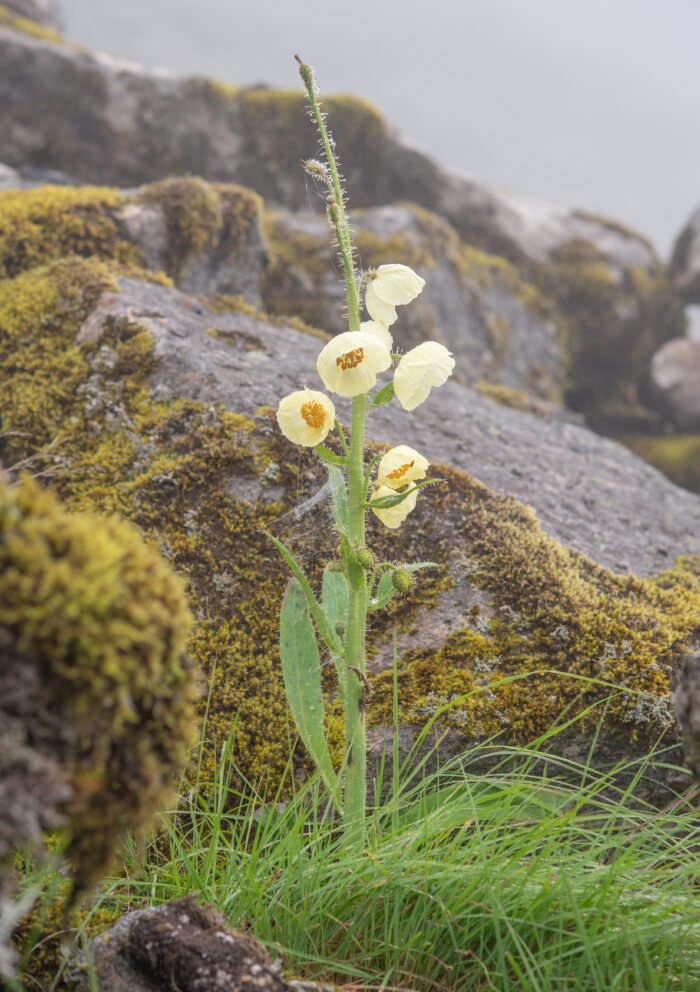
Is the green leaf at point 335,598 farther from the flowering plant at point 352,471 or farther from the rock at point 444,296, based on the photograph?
the rock at point 444,296

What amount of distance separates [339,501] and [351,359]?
0.44 meters

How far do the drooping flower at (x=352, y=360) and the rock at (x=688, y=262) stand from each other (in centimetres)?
1127

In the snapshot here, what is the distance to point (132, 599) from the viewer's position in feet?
3.43

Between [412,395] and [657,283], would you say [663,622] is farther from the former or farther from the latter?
[657,283]

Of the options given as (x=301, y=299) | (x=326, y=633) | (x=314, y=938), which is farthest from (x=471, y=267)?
(x=314, y=938)

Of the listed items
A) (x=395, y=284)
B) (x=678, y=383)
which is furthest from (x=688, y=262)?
(x=395, y=284)

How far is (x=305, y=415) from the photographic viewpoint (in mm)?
1927

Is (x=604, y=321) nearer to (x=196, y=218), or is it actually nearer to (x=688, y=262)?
(x=688, y=262)

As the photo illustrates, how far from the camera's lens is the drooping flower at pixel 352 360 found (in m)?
1.79

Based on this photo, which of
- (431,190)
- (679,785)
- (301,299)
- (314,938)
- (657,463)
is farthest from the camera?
(431,190)

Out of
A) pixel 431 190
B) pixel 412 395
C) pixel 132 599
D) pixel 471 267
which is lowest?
pixel 132 599

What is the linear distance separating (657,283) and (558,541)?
982 cm

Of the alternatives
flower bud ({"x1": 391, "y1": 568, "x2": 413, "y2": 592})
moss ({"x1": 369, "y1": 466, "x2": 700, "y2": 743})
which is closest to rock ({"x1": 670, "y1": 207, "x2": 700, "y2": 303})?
moss ({"x1": 369, "y1": 466, "x2": 700, "y2": 743})

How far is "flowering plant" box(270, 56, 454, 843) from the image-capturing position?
1879mm
